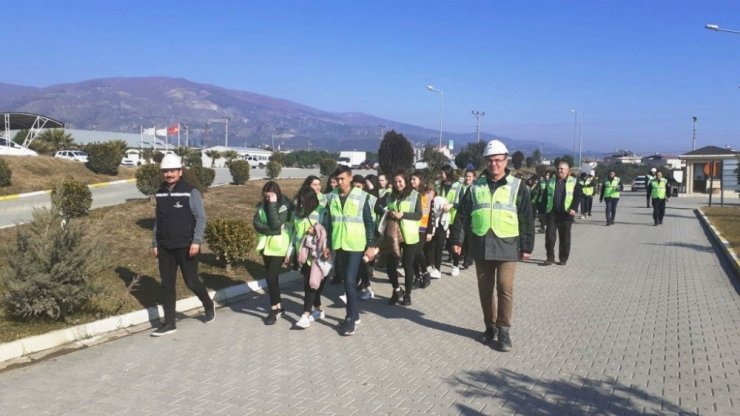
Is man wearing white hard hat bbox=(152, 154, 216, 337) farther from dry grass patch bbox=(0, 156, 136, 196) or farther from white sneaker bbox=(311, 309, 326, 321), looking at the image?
dry grass patch bbox=(0, 156, 136, 196)

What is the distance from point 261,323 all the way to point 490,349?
252 cm

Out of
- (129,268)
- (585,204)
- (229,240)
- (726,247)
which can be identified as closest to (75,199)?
(129,268)

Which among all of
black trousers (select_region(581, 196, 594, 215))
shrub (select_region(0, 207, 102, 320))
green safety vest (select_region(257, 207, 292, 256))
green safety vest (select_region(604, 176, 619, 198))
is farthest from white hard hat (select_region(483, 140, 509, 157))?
black trousers (select_region(581, 196, 594, 215))

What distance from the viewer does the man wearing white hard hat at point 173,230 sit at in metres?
6.12

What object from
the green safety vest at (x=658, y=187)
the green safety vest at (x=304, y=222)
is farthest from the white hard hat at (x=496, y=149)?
the green safety vest at (x=658, y=187)

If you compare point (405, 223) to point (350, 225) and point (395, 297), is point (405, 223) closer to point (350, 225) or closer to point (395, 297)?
point (395, 297)

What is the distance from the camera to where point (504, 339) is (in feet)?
18.5

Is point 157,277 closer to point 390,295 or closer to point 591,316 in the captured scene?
point 390,295

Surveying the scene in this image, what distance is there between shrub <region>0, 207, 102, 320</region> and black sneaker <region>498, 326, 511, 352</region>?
4.09 m

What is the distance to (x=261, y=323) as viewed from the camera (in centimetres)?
664

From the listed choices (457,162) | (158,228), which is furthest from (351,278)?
(457,162)

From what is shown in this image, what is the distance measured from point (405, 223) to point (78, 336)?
386 cm

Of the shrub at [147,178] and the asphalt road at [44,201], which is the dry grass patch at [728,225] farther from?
the asphalt road at [44,201]

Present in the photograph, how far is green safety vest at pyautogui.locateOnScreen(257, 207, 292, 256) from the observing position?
6.59 metres
